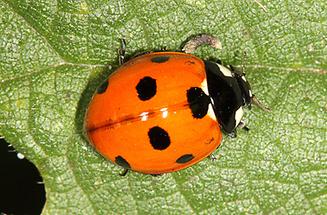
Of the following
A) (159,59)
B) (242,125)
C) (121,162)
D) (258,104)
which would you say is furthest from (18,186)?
(258,104)

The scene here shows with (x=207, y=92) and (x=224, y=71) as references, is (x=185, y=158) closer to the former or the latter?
(x=207, y=92)

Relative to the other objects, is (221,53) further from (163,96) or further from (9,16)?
(9,16)

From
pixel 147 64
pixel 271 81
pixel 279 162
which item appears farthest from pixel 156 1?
pixel 279 162

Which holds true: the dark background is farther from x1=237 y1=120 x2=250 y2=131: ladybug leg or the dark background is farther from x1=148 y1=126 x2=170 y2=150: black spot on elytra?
x1=237 y1=120 x2=250 y2=131: ladybug leg

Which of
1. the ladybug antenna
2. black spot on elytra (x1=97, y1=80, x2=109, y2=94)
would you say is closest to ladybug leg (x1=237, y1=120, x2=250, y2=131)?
the ladybug antenna

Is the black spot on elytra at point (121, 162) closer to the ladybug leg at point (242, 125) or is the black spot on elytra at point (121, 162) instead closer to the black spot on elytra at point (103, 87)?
the black spot on elytra at point (103, 87)
